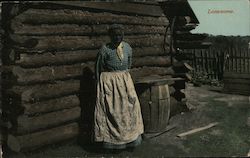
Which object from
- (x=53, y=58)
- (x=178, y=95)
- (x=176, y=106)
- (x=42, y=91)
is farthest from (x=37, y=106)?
(x=178, y=95)

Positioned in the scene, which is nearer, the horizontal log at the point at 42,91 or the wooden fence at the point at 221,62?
the horizontal log at the point at 42,91

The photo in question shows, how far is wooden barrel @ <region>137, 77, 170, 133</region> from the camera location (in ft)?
24.2

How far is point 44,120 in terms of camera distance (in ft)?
21.5

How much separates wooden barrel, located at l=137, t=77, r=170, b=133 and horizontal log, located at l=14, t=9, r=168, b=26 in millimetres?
1540

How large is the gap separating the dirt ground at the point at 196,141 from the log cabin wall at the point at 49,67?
425 millimetres

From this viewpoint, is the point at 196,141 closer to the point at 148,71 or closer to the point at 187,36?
the point at 148,71

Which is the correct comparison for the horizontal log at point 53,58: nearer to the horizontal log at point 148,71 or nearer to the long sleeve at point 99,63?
the long sleeve at point 99,63

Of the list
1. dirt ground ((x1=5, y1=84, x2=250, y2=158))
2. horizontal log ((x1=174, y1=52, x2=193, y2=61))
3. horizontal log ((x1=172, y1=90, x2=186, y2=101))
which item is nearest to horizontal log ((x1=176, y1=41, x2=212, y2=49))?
horizontal log ((x1=174, y1=52, x2=193, y2=61))

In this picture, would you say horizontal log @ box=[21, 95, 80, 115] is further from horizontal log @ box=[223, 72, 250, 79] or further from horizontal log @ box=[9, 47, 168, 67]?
horizontal log @ box=[223, 72, 250, 79]

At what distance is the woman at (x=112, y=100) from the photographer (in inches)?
256

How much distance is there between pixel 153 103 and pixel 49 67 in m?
2.19

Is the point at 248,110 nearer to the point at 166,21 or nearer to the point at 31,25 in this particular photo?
the point at 166,21

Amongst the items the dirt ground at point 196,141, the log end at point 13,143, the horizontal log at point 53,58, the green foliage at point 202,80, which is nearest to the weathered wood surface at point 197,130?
the dirt ground at point 196,141

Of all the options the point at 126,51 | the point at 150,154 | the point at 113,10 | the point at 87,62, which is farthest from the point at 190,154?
the point at 113,10
